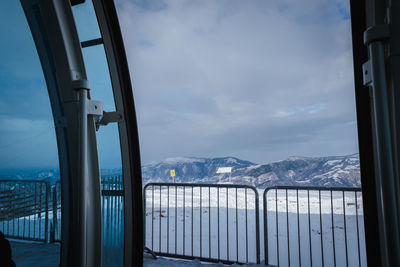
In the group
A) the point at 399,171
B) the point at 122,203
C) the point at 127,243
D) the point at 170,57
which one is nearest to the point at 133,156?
the point at 122,203

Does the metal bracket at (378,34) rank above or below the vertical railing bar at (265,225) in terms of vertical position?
above

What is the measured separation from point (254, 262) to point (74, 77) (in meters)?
2.62

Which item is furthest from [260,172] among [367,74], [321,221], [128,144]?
[367,74]

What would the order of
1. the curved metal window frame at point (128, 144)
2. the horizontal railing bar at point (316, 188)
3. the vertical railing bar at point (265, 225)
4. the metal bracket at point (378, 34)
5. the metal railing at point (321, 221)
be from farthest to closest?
1. the vertical railing bar at point (265, 225)
2. the metal railing at point (321, 221)
3. the horizontal railing bar at point (316, 188)
4. the curved metal window frame at point (128, 144)
5. the metal bracket at point (378, 34)

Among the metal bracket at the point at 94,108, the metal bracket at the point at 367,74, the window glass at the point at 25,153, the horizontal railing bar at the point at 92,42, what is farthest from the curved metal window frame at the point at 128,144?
the metal bracket at the point at 367,74

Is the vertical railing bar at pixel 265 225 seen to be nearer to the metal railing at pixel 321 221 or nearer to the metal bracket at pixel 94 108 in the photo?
the metal railing at pixel 321 221

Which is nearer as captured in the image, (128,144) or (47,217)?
(47,217)

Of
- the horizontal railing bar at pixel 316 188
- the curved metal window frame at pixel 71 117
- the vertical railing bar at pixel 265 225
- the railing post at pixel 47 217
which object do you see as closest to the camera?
the curved metal window frame at pixel 71 117

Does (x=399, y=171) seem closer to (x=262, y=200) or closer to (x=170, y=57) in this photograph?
(x=262, y=200)

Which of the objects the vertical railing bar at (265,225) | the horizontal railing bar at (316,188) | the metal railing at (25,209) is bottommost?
the vertical railing bar at (265,225)

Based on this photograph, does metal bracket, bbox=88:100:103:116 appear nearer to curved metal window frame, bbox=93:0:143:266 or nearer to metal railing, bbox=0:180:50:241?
curved metal window frame, bbox=93:0:143:266

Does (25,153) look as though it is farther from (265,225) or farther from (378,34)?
(265,225)

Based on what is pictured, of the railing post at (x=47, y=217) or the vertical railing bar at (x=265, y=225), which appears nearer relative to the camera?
the railing post at (x=47, y=217)

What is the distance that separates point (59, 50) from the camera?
1.06 metres
